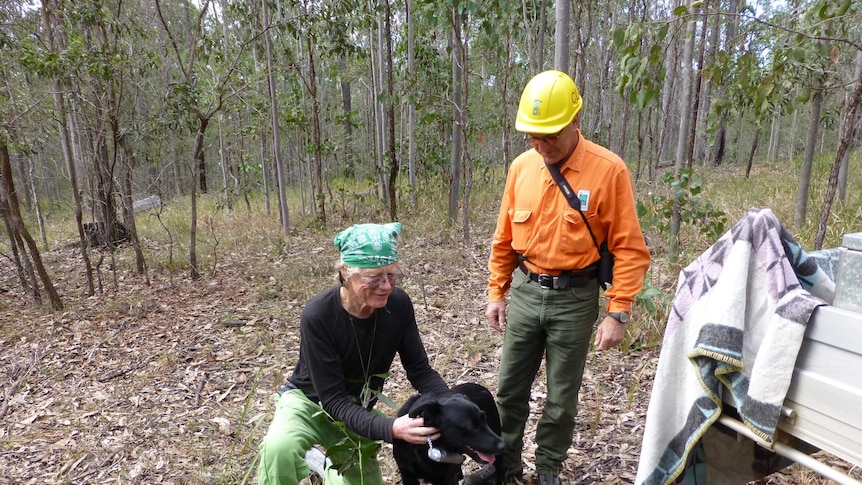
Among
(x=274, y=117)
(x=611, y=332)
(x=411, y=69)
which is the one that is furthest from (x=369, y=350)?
(x=411, y=69)

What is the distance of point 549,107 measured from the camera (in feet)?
6.98

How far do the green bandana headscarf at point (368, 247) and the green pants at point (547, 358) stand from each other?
0.80 meters

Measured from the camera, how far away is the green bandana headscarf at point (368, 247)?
2.02 metres

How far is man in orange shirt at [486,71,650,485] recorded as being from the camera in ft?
7.21

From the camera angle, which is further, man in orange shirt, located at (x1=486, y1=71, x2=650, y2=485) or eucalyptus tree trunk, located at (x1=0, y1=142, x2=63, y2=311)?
eucalyptus tree trunk, located at (x1=0, y1=142, x2=63, y2=311)

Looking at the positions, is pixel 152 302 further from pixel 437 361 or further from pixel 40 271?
pixel 437 361

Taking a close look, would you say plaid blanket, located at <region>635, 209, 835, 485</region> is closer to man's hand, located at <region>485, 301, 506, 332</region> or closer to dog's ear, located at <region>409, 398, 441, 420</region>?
dog's ear, located at <region>409, 398, 441, 420</region>

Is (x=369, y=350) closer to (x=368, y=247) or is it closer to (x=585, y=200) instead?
(x=368, y=247)

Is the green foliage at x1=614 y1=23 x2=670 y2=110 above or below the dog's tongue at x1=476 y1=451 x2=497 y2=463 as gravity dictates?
above

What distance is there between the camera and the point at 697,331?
1544 millimetres

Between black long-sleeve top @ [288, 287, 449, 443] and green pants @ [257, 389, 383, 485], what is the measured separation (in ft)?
0.34

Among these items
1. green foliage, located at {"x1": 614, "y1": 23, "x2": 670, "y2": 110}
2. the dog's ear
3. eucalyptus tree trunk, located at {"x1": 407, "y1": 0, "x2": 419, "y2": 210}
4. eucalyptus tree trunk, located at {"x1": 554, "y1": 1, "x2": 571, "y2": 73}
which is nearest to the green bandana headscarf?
the dog's ear

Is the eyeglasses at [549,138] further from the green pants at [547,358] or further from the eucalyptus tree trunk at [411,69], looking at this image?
the eucalyptus tree trunk at [411,69]

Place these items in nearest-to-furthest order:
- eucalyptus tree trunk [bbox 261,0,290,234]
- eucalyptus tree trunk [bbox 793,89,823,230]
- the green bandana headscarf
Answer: the green bandana headscarf
eucalyptus tree trunk [bbox 793,89,823,230]
eucalyptus tree trunk [bbox 261,0,290,234]
